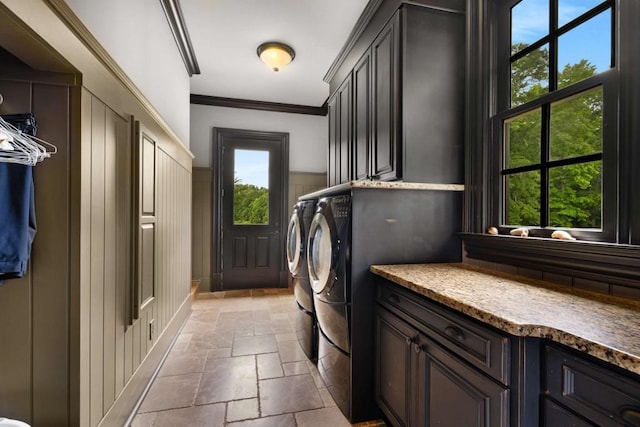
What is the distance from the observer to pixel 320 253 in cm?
190

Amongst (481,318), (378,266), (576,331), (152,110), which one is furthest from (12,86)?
(576,331)

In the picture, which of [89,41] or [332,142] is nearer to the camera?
[89,41]

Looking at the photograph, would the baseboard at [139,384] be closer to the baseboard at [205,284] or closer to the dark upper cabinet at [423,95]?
the baseboard at [205,284]

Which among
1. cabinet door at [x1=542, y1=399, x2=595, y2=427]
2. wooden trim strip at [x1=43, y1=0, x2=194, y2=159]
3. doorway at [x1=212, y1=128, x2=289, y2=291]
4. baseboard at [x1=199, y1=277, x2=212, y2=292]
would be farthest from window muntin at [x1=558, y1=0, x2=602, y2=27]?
baseboard at [x1=199, y1=277, x2=212, y2=292]

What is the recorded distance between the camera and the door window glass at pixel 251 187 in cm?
441

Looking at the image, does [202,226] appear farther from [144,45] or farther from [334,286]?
[334,286]

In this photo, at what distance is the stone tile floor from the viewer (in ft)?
5.55

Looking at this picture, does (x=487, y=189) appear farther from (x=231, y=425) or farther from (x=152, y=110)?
(x=152, y=110)

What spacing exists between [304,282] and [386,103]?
1.47 metres

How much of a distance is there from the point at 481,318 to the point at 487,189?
111 cm

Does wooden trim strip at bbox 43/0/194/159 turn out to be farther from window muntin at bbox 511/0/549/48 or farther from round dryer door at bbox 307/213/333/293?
window muntin at bbox 511/0/549/48

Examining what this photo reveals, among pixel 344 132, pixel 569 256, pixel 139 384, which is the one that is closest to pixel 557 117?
pixel 569 256

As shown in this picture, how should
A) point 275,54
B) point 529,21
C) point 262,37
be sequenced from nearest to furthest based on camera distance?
point 529,21 → point 262,37 → point 275,54

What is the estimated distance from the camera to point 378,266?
5.52 ft
